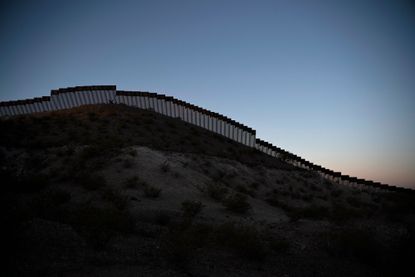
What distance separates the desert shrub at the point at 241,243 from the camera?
20.7 feet

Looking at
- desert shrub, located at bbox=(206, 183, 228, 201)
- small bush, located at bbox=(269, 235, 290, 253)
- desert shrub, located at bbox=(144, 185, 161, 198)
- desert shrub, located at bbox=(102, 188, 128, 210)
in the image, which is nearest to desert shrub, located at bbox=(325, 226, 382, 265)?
small bush, located at bbox=(269, 235, 290, 253)

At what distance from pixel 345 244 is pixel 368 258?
1.78 feet

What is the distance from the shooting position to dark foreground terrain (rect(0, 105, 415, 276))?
559 centimetres

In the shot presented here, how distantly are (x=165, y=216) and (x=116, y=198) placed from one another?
2.26m

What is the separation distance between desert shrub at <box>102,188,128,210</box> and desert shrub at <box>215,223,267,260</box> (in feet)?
11.6

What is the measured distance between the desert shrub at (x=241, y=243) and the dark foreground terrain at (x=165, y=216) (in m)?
0.03

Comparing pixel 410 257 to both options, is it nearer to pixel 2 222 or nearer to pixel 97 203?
pixel 2 222

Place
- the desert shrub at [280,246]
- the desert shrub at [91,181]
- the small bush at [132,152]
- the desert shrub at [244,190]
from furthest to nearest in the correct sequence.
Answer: the desert shrub at [244,190] < the small bush at [132,152] < the desert shrub at [91,181] < the desert shrub at [280,246]

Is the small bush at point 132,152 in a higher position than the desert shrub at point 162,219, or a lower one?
higher

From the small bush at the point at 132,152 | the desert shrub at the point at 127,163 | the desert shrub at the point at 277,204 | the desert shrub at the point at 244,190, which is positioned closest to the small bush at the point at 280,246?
the desert shrub at the point at 277,204

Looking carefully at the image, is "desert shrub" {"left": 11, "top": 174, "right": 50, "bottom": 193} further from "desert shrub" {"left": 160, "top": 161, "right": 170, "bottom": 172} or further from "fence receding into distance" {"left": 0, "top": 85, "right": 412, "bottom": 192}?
"fence receding into distance" {"left": 0, "top": 85, "right": 412, "bottom": 192}

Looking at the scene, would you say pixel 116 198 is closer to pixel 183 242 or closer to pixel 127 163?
pixel 127 163

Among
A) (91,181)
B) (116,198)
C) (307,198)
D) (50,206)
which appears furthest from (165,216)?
(307,198)

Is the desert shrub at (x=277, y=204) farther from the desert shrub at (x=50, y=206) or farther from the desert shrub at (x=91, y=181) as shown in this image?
the desert shrub at (x=50, y=206)
